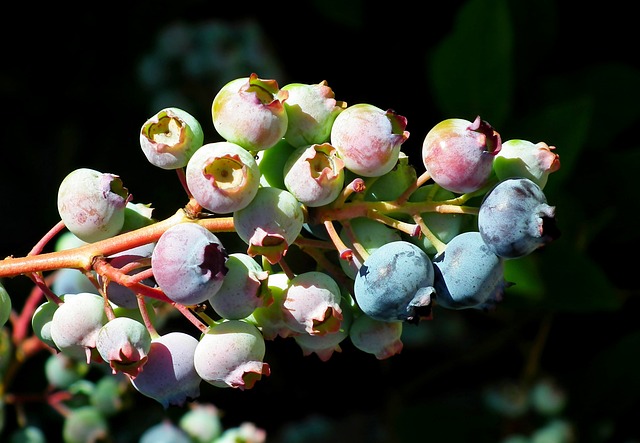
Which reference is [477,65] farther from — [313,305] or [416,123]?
[313,305]

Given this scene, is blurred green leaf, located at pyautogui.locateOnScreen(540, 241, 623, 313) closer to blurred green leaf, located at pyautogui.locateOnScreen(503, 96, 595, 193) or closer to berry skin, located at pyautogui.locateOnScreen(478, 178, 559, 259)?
blurred green leaf, located at pyautogui.locateOnScreen(503, 96, 595, 193)

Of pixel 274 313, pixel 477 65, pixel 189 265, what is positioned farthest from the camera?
pixel 477 65

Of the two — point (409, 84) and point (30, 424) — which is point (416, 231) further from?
point (409, 84)

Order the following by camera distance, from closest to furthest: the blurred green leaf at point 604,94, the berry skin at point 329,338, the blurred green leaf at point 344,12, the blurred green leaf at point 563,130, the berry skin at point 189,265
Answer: the berry skin at point 189,265
the berry skin at point 329,338
the blurred green leaf at point 563,130
the blurred green leaf at point 604,94
the blurred green leaf at point 344,12

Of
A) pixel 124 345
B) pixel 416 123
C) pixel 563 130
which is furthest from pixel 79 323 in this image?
pixel 416 123

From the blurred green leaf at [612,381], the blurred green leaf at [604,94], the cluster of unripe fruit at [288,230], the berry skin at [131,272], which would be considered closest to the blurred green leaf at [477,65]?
the blurred green leaf at [604,94]

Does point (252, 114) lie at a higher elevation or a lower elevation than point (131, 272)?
higher

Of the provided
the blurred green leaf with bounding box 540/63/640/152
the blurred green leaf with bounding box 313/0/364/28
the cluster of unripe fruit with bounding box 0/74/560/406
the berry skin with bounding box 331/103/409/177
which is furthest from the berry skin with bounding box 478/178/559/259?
the blurred green leaf with bounding box 313/0/364/28

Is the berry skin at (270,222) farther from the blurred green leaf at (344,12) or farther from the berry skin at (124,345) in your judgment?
the blurred green leaf at (344,12)
